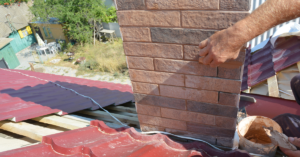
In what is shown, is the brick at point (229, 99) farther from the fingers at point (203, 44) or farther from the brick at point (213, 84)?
the fingers at point (203, 44)

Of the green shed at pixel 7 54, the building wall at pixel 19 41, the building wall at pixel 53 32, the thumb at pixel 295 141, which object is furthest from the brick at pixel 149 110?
the building wall at pixel 19 41

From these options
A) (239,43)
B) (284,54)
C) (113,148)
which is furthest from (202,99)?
(284,54)

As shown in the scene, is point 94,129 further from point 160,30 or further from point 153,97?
point 160,30

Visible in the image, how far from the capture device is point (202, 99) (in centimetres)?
162

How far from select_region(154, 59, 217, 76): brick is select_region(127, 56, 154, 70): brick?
0.06m

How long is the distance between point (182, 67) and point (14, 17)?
1025 inches

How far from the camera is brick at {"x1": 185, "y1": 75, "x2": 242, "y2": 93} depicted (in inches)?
56.8

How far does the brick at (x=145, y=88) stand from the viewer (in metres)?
1.79

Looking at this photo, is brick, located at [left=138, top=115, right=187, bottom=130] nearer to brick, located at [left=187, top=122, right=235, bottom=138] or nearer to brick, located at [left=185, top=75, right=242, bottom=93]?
brick, located at [left=187, top=122, right=235, bottom=138]

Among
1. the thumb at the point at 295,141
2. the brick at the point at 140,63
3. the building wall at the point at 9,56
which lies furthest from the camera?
the building wall at the point at 9,56

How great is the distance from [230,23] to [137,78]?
90 cm

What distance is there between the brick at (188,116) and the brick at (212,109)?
5cm

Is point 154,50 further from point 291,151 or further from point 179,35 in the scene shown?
point 291,151

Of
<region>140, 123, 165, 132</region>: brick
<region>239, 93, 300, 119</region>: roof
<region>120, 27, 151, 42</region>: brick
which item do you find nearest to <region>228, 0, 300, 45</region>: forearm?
<region>120, 27, 151, 42</region>: brick
